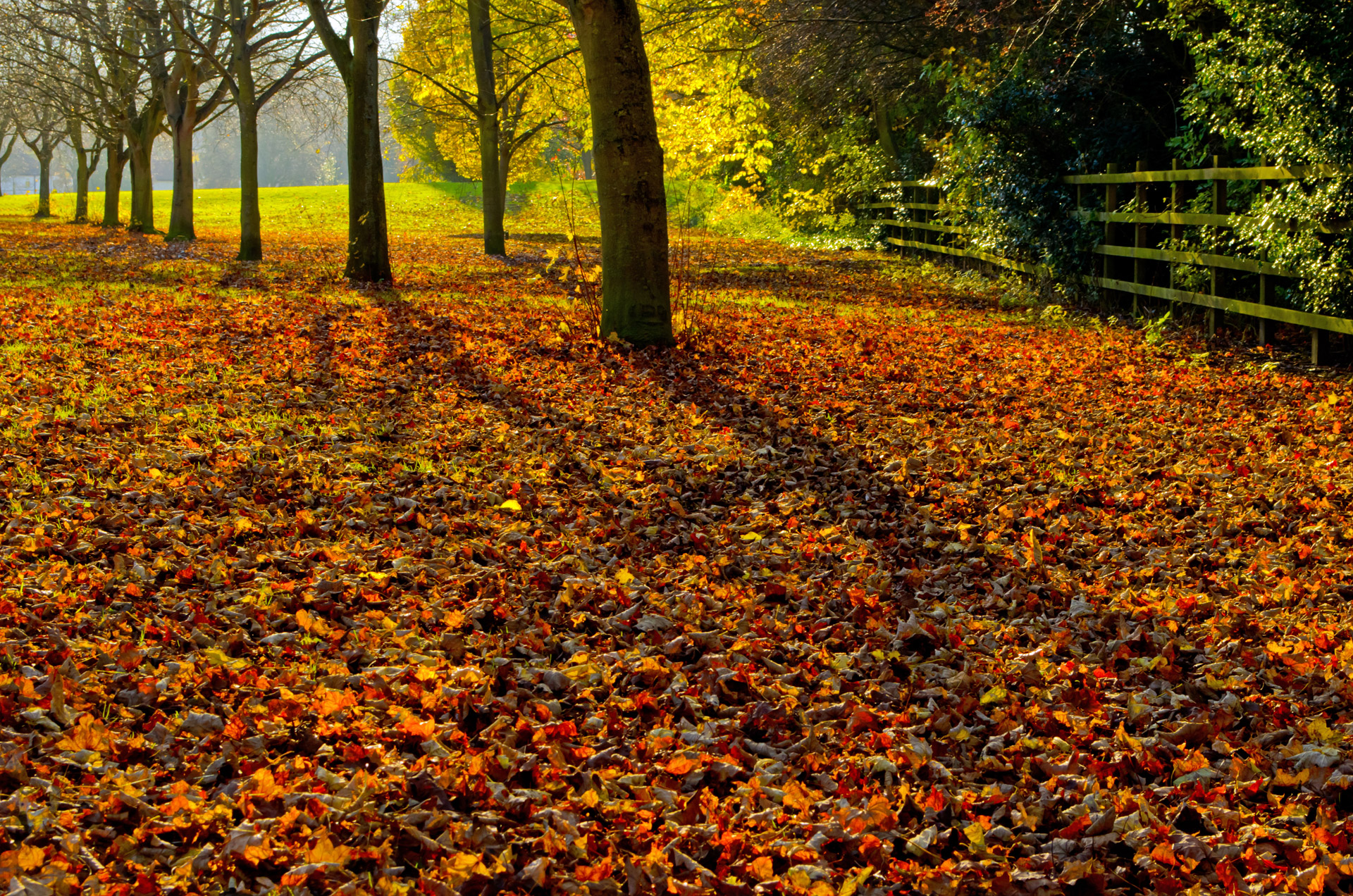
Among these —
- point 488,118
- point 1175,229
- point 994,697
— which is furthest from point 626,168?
point 488,118

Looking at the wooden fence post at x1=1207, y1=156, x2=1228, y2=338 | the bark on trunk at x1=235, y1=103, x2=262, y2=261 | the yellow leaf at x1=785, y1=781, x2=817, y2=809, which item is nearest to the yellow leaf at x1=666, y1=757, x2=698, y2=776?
the yellow leaf at x1=785, y1=781, x2=817, y2=809

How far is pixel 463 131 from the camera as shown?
111ft

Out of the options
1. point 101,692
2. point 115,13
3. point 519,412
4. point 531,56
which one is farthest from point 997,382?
point 115,13

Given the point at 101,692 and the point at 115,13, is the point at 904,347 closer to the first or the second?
the point at 101,692

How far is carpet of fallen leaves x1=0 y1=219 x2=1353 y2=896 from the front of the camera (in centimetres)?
302

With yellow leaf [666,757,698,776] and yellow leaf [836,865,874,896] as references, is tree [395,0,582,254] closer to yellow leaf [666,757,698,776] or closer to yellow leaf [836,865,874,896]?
yellow leaf [666,757,698,776]

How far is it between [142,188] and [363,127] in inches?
703

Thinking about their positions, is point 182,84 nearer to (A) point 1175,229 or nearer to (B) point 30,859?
(A) point 1175,229

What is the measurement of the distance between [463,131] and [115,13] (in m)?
11.4

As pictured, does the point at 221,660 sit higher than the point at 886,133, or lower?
lower

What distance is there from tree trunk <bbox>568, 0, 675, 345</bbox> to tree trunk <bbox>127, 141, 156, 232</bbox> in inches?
900

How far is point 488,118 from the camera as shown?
69.4 ft

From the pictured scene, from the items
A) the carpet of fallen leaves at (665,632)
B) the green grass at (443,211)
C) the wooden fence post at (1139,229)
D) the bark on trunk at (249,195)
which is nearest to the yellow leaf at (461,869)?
the carpet of fallen leaves at (665,632)

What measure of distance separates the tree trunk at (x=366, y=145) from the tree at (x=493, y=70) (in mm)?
4222
